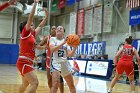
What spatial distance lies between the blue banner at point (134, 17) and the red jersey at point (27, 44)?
14797 millimetres

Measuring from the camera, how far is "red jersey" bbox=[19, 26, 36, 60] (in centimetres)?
627

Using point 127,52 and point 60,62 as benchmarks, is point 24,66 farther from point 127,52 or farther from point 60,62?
point 127,52

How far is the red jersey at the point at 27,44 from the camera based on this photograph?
6.27 meters

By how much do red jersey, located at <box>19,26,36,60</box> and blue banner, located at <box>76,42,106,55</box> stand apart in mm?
17739

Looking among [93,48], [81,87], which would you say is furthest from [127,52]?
[93,48]

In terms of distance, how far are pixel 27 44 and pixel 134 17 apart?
15.4 m

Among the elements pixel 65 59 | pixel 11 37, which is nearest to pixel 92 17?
pixel 11 37

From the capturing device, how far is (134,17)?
20.6 m

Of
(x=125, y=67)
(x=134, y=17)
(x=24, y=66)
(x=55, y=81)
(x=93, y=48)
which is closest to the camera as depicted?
(x=24, y=66)

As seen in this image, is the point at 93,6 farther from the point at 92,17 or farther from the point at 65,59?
the point at 65,59

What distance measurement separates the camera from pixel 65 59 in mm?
7148

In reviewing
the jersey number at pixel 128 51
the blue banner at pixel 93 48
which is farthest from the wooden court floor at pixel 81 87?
the blue banner at pixel 93 48

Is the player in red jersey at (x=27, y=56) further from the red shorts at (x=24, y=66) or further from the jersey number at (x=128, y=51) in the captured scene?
the jersey number at (x=128, y=51)

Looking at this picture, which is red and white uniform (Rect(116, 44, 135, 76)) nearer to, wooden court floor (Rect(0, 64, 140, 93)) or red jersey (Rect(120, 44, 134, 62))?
red jersey (Rect(120, 44, 134, 62))
